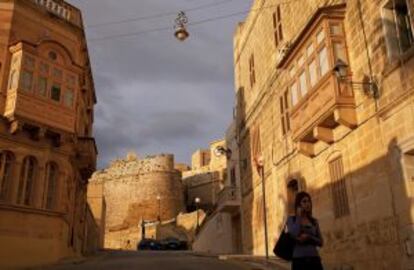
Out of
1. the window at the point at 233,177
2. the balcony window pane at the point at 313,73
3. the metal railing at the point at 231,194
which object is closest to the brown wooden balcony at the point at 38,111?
the balcony window pane at the point at 313,73

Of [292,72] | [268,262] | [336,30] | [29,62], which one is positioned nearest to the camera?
[336,30]

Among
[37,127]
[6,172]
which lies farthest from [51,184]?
[37,127]

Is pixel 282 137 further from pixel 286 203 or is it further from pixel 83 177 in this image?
pixel 83 177

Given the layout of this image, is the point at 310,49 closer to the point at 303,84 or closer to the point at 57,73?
the point at 303,84

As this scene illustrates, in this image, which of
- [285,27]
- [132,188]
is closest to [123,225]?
[132,188]

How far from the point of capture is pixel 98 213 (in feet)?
121

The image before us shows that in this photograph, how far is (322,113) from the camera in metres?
14.5

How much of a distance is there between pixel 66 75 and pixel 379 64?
13.8 meters

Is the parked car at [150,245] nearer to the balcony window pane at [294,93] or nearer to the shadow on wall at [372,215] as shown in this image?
the balcony window pane at [294,93]

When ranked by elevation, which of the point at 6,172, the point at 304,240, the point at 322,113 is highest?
the point at 322,113

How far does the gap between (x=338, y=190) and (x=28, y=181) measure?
38.6ft

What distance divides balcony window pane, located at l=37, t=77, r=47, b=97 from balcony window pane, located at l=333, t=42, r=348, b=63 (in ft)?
38.9

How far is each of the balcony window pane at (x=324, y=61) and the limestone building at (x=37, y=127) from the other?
11015mm

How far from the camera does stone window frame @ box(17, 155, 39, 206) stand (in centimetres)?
1906
